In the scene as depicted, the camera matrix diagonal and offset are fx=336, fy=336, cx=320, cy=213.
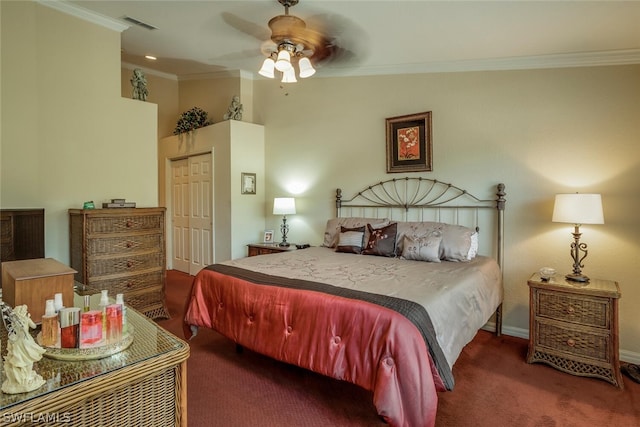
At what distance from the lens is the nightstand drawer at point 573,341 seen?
2295mm

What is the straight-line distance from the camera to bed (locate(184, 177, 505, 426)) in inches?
62.3

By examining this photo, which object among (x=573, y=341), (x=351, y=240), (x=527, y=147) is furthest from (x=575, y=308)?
(x=351, y=240)

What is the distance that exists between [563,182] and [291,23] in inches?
103

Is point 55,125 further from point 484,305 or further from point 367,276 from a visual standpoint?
point 484,305

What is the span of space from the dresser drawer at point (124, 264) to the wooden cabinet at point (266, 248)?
1280 millimetres

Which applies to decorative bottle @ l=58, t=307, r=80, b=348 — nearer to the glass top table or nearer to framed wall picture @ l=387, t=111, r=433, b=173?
the glass top table

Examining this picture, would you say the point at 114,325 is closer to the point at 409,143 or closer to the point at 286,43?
the point at 286,43

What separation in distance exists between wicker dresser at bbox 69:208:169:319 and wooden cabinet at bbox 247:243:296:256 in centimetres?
127

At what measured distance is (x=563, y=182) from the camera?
2.84 m

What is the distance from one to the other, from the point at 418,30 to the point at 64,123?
3352 mm

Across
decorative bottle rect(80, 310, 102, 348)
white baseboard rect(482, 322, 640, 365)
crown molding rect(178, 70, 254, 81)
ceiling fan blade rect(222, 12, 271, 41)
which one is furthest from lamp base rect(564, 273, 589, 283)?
crown molding rect(178, 70, 254, 81)

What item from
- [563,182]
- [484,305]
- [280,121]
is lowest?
[484,305]

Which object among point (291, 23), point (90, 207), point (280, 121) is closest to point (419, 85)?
point (291, 23)

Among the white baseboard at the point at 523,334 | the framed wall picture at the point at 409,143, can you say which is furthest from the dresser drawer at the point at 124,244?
the white baseboard at the point at 523,334
